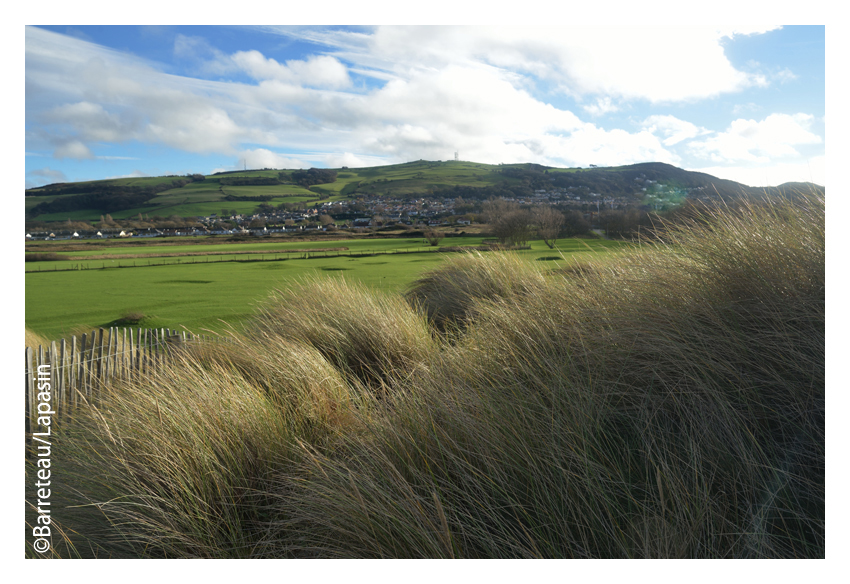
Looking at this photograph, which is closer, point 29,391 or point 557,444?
point 557,444

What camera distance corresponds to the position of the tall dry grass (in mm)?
2166

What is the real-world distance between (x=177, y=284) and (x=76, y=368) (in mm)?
11594

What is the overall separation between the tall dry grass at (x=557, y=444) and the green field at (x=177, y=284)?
2968 millimetres

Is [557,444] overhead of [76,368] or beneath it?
overhead

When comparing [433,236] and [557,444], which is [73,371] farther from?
[433,236]

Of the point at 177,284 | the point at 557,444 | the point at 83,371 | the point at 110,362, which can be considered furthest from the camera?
the point at 177,284

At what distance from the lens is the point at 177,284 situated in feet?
51.3

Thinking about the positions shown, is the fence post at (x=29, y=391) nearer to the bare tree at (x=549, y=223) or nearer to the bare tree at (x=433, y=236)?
the bare tree at (x=549, y=223)

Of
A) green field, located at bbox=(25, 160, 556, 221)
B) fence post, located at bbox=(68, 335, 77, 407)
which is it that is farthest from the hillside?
fence post, located at bbox=(68, 335, 77, 407)

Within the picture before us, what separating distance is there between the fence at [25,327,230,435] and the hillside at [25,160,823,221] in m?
7.51

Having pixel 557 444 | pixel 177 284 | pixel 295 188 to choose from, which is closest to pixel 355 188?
pixel 295 188

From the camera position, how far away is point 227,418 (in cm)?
313
